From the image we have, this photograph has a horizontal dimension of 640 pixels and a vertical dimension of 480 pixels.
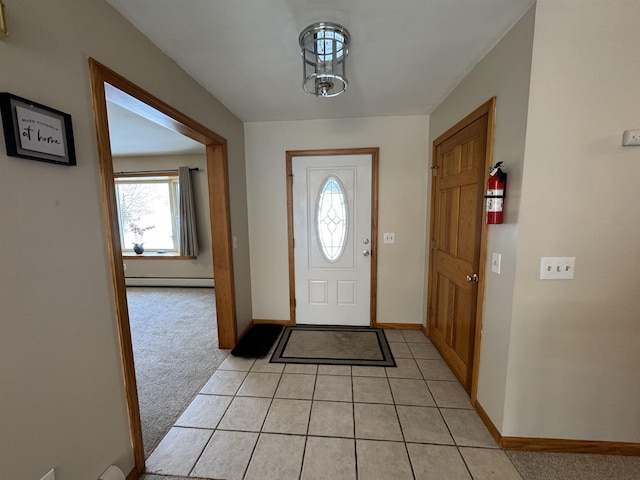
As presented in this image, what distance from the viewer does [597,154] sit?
1.29 metres

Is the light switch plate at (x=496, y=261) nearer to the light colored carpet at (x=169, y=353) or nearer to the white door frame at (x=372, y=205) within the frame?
the white door frame at (x=372, y=205)

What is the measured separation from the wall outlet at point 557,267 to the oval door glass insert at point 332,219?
1.81m

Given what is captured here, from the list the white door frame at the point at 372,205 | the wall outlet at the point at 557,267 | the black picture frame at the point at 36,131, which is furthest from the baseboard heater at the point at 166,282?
the wall outlet at the point at 557,267

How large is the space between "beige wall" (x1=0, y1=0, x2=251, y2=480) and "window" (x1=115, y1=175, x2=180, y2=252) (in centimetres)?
376

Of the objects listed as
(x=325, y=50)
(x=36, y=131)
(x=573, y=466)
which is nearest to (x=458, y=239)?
(x=573, y=466)

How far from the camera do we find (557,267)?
137cm

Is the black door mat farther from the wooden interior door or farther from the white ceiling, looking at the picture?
the white ceiling

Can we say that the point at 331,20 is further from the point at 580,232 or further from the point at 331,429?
the point at 331,429

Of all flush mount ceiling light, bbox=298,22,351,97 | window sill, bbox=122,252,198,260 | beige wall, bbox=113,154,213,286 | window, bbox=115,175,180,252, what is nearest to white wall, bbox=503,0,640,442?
flush mount ceiling light, bbox=298,22,351,97

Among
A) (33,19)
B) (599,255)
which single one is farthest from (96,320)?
(599,255)

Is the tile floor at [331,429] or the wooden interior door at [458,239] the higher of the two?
the wooden interior door at [458,239]

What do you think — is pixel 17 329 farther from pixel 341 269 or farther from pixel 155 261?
pixel 155 261

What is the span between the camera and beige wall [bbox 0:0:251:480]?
0.88 meters

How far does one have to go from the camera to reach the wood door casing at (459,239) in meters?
1.78
